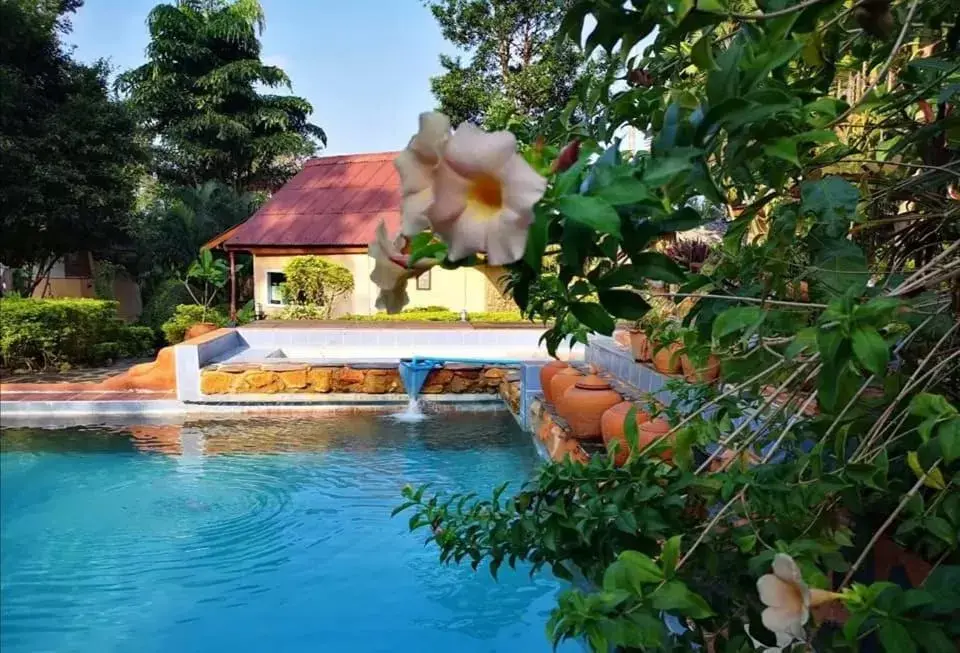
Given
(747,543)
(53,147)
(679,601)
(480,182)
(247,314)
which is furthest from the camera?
(247,314)

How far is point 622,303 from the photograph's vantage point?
2.08 feet

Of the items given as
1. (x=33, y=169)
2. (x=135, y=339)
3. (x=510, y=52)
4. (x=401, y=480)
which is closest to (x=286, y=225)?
(x=135, y=339)

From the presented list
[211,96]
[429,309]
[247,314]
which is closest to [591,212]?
[429,309]

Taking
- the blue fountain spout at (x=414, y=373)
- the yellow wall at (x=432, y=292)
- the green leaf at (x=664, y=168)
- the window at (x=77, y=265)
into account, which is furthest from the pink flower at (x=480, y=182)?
the window at (x=77, y=265)

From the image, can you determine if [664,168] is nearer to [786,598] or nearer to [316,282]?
[786,598]

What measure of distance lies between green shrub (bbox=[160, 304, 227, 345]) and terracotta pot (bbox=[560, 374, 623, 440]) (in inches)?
332

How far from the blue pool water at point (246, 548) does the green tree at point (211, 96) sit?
45.2ft

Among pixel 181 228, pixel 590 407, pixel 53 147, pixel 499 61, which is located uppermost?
pixel 499 61

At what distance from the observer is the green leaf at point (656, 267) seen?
616 millimetres

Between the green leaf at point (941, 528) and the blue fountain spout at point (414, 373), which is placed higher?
the green leaf at point (941, 528)

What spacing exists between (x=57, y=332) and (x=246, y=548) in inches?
284

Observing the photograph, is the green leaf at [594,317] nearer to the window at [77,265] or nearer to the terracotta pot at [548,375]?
the terracotta pot at [548,375]

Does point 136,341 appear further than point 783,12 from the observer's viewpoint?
Yes

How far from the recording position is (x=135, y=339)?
11.1 metres
